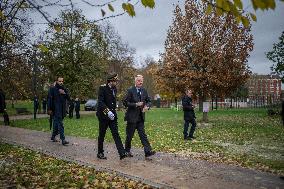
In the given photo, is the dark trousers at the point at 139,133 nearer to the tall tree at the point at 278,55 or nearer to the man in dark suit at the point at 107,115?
the man in dark suit at the point at 107,115

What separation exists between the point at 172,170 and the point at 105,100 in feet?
9.03

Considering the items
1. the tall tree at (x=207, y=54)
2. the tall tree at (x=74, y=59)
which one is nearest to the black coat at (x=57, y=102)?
the tall tree at (x=207, y=54)

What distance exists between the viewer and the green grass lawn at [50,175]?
22.6 feet

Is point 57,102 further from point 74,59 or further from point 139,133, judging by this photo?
point 74,59

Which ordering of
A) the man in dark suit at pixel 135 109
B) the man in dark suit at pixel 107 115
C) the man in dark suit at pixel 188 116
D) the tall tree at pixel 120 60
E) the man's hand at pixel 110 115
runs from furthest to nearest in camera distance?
the tall tree at pixel 120 60
the man in dark suit at pixel 188 116
the man in dark suit at pixel 135 109
the man in dark suit at pixel 107 115
the man's hand at pixel 110 115

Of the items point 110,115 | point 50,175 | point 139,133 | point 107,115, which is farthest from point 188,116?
point 50,175

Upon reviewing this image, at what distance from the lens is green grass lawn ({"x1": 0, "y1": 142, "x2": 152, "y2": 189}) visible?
22.6 feet

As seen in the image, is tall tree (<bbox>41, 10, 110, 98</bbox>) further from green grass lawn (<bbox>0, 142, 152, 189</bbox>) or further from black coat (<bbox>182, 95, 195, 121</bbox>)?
green grass lawn (<bbox>0, 142, 152, 189</bbox>)

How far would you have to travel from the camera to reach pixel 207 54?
20.1 meters

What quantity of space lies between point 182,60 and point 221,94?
125 inches

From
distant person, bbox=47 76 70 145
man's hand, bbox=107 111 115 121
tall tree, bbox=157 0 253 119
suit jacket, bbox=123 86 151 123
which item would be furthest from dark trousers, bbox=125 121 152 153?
tall tree, bbox=157 0 253 119

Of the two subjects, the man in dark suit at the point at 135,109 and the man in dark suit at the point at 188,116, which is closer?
the man in dark suit at the point at 135,109

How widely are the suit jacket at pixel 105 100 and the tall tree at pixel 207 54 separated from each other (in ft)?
36.5

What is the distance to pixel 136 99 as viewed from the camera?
31.2ft
